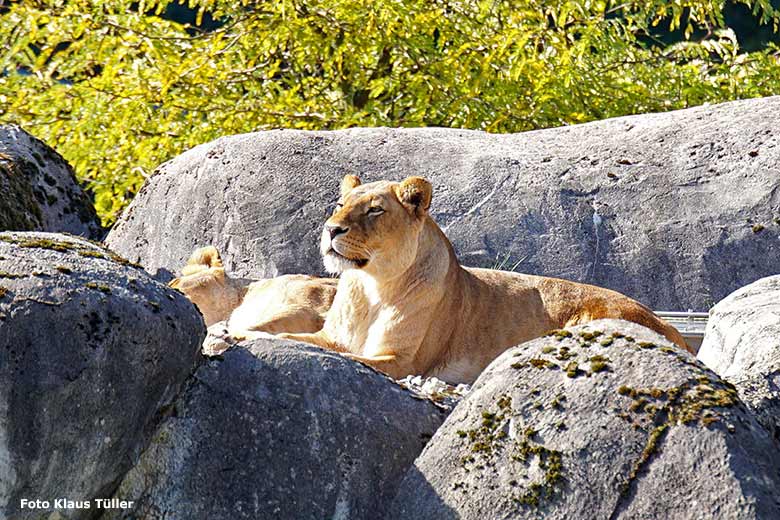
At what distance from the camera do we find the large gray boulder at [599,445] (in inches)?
172

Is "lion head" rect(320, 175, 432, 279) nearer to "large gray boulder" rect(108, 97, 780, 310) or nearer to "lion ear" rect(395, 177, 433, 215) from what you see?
"lion ear" rect(395, 177, 433, 215)

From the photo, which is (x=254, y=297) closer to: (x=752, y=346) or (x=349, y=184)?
(x=349, y=184)

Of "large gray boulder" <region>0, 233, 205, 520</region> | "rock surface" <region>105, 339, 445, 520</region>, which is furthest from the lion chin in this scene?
"large gray boulder" <region>0, 233, 205, 520</region>

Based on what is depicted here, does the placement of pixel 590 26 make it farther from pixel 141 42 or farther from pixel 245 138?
pixel 141 42

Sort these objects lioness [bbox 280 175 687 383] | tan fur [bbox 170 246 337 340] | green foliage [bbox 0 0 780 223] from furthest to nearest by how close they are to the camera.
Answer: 1. green foliage [bbox 0 0 780 223]
2. tan fur [bbox 170 246 337 340]
3. lioness [bbox 280 175 687 383]

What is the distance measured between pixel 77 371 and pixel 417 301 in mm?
3452

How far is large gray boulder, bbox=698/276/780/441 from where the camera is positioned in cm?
495

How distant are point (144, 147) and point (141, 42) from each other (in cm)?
92

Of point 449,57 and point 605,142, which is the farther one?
point 449,57

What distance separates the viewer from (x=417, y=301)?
25.8 ft

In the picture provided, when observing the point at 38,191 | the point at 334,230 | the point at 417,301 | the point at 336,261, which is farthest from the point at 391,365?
the point at 38,191

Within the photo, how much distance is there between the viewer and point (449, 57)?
1199cm

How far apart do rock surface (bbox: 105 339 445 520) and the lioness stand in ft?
7.77

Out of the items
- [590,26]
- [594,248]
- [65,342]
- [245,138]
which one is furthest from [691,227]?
[65,342]
